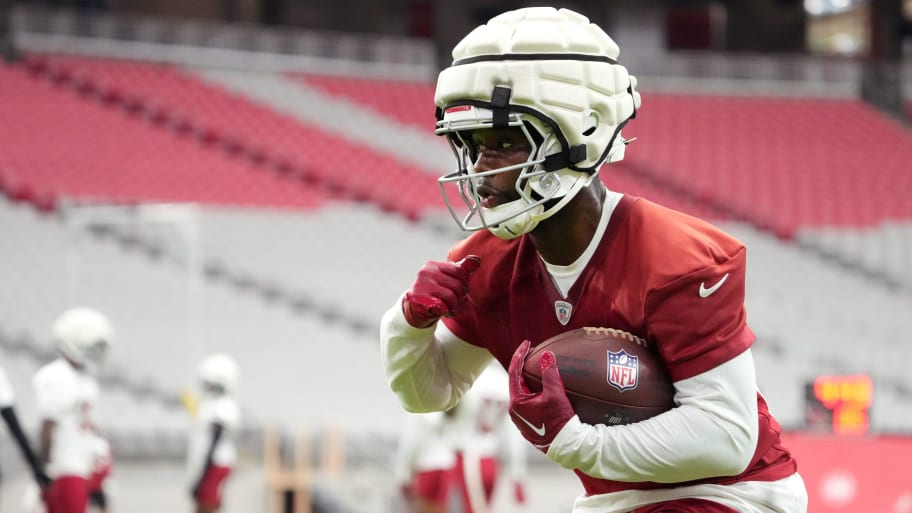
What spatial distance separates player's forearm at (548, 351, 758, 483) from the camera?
87.2 inches

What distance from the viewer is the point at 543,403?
2.22 m

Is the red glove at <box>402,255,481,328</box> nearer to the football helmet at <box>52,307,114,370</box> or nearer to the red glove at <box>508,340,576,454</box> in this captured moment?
the red glove at <box>508,340,576,454</box>

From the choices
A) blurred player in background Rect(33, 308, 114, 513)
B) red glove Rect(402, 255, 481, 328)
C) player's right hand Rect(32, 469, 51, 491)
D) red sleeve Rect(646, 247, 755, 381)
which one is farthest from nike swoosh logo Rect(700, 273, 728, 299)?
blurred player in background Rect(33, 308, 114, 513)

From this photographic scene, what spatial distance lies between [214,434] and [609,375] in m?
5.53

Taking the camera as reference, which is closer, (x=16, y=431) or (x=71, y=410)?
(x=16, y=431)

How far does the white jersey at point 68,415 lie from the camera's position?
6367 millimetres

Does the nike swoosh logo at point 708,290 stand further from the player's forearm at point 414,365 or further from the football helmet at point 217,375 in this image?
the football helmet at point 217,375

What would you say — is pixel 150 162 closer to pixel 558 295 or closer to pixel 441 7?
pixel 441 7

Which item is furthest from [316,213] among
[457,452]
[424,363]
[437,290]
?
[437,290]

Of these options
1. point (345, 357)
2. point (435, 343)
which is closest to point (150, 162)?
point (345, 357)

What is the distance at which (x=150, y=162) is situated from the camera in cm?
1284

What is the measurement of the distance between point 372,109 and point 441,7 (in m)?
3.21

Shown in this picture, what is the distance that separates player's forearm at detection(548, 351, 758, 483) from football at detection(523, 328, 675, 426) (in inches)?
1.4

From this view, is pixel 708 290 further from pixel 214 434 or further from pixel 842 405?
pixel 214 434
